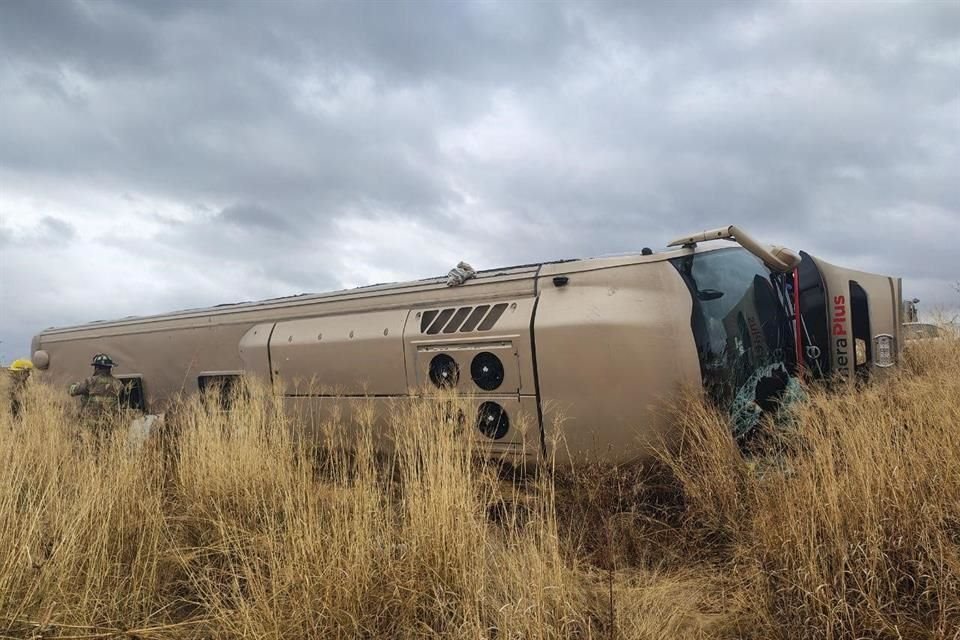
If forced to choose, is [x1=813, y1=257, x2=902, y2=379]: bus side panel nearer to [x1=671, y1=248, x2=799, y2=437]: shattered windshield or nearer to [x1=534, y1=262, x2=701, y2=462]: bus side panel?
[x1=671, y1=248, x2=799, y2=437]: shattered windshield

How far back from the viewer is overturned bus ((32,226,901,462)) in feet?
16.6

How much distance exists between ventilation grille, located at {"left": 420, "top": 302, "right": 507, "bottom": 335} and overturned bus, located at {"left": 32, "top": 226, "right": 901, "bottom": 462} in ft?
0.05

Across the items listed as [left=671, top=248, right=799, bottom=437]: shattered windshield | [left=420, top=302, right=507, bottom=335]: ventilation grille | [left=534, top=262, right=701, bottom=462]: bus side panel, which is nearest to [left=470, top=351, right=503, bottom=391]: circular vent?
[left=420, top=302, right=507, bottom=335]: ventilation grille

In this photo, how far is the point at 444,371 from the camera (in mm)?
5922

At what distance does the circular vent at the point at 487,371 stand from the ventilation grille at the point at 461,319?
26 cm

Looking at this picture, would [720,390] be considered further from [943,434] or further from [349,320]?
[349,320]

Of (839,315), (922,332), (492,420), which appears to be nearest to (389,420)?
(492,420)

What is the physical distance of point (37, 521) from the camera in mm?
3533

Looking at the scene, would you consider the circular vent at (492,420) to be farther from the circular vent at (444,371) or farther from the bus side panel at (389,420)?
the circular vent at (444,371)

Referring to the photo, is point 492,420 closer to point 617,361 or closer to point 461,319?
point 461,319

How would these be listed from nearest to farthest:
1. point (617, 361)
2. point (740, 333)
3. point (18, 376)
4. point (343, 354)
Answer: point (617, 361) < point (740, 333) < point (343, 354) < point (18, 376)

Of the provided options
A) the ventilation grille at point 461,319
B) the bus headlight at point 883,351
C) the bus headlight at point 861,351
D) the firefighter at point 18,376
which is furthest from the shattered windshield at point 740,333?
the firefighter at point 18,376

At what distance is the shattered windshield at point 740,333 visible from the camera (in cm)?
524

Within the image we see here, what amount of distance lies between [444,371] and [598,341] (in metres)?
1.56
